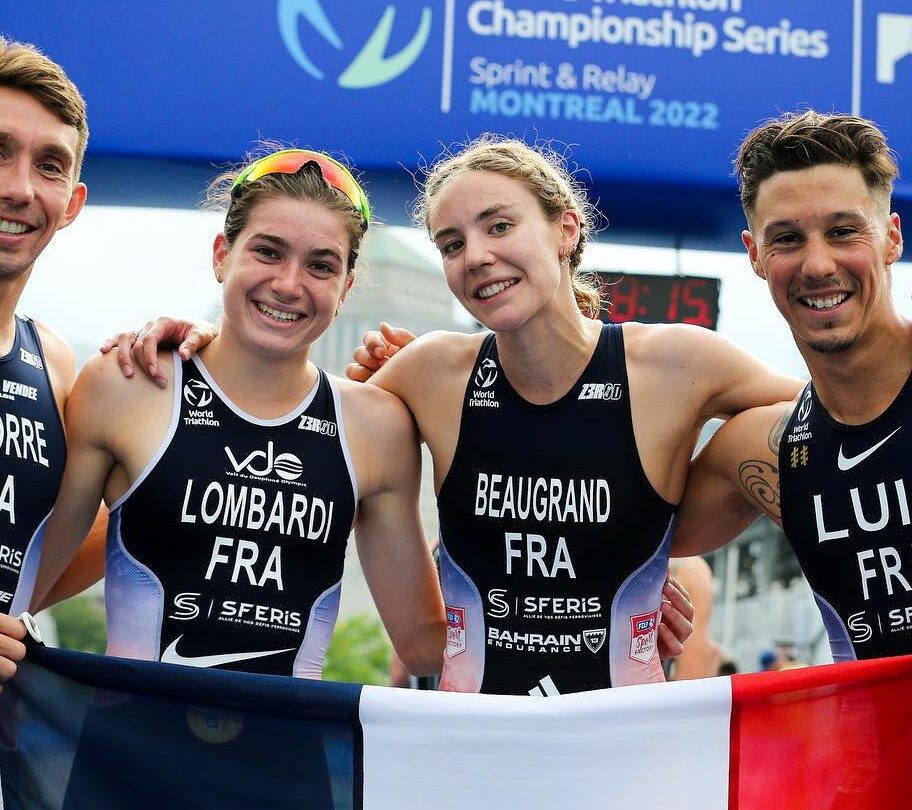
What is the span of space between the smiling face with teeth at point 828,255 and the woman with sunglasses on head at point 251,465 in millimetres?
1094

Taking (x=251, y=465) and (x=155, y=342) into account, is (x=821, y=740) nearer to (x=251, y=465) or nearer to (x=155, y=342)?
(x=251, y=465)

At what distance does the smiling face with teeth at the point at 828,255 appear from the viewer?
2.76 metres

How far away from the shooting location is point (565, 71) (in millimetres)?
5918

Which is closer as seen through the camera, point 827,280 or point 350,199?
point 827,280

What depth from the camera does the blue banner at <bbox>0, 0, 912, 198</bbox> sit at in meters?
5.88

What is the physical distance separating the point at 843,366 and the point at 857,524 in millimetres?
367

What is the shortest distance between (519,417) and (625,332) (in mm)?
408

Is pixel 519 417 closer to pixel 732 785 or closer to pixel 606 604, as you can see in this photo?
pixel 606 604

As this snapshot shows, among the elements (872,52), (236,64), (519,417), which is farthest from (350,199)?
(872,52)

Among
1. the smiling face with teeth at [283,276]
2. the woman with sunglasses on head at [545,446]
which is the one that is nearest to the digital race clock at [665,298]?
the woman with sunglasses on head at [545,446]

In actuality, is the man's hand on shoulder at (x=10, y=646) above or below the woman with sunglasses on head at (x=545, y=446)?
below

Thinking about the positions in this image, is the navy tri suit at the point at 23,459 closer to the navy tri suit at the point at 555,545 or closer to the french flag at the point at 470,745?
the french flag at the point at 470,745

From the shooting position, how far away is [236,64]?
5.85 meters

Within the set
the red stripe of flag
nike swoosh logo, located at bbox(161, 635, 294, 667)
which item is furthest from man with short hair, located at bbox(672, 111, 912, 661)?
nike swoosh logo, located at bbox(161, 635, 294, 667)
